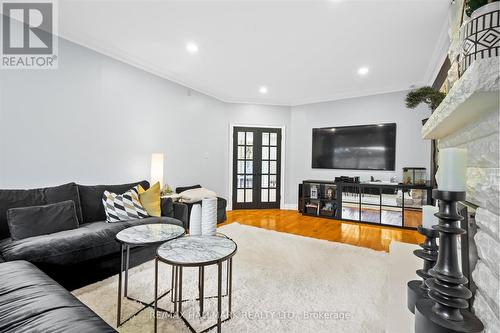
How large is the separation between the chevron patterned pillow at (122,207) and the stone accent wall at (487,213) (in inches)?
113

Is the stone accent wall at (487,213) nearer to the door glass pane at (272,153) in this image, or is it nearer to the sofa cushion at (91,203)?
the sofa cushion at (91,203)

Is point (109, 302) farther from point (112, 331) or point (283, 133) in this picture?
point (283, 133)

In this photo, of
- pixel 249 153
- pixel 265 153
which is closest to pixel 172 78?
pixel 249 153

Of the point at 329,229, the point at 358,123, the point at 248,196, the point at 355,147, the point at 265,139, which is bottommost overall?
the point at 329,229

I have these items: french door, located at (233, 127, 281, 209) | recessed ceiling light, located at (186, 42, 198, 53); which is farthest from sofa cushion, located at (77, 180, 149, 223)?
french door, located at (233, 127, 281, 209)

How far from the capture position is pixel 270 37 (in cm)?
284

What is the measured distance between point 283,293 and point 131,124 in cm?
308

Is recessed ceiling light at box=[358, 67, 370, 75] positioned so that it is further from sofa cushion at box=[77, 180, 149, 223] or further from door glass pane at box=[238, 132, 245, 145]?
sofa cushion at box=[77, 180, 149, 223]

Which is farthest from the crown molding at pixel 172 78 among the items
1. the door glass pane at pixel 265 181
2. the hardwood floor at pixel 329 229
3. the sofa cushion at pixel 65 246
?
the hardwood floor at pixel 329 229

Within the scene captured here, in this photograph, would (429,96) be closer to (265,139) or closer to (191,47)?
(191,47)

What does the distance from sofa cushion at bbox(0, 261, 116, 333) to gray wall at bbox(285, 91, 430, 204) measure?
4.89 metres

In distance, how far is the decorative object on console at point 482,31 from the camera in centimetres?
78

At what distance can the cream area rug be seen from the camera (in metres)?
1.65

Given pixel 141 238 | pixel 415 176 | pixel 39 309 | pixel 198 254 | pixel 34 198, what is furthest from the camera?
pixel 415 176
